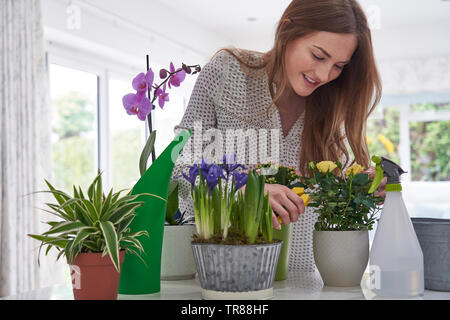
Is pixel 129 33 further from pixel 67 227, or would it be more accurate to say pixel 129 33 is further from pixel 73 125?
pixel 67 227

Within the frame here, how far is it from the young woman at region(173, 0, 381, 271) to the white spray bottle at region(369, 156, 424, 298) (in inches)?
15.4

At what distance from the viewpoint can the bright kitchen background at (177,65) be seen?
4398mm

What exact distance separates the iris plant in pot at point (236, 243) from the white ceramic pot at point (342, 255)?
121 mm

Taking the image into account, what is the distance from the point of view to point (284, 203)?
78 centimetres

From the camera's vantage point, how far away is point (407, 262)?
0.71 m

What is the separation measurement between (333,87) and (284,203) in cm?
64

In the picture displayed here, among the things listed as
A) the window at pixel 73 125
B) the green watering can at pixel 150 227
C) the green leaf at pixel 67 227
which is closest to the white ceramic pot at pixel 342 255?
the green watering can at pixel 150 227

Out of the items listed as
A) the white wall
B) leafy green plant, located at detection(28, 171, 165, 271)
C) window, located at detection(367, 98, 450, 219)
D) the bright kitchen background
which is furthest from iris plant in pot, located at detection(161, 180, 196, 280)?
window, located at detection(367, 98, 450, 219)

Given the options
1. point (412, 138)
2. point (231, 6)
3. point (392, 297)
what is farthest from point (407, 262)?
point (412, 138)

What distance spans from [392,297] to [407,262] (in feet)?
0.17

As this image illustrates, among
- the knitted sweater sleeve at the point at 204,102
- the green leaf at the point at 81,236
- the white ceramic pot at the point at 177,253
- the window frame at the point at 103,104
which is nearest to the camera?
the green leaf at the point at 81,236

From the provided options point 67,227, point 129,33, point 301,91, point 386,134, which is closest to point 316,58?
point 301,91

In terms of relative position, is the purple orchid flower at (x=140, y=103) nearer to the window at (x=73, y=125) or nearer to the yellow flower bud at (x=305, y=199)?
the yellow flower bud at (x=305, y=199)

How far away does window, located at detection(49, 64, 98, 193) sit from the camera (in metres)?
4.36
